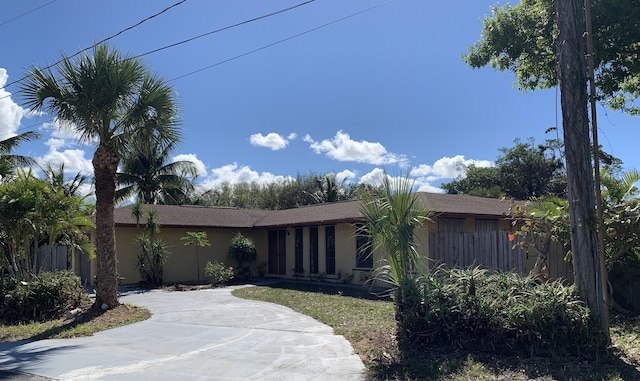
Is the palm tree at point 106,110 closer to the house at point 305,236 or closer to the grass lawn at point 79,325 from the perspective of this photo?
the grass lawn at point 79,325

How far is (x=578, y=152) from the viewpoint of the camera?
6988mm

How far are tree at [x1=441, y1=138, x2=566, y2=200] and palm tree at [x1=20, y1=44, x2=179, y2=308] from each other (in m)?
27.1

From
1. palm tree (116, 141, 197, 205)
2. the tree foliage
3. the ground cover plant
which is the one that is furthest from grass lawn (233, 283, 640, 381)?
the tree foliage

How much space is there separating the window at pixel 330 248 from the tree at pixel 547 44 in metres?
9.30

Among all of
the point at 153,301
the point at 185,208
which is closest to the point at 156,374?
the point at 153,301

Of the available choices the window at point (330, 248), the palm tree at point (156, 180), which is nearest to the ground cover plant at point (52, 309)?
the window at point (330, 248)

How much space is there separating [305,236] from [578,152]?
47.5 feet

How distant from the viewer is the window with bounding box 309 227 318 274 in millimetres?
20000

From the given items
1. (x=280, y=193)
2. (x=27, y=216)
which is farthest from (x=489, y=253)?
(x=280, y=193)

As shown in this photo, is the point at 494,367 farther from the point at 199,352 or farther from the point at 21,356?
the point at 21,356

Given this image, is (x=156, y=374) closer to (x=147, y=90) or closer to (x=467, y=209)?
(x=147, y=90)

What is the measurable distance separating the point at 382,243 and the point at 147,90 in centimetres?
716

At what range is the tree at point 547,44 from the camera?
8.95 meters

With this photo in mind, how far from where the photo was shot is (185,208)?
23828 millimetres
